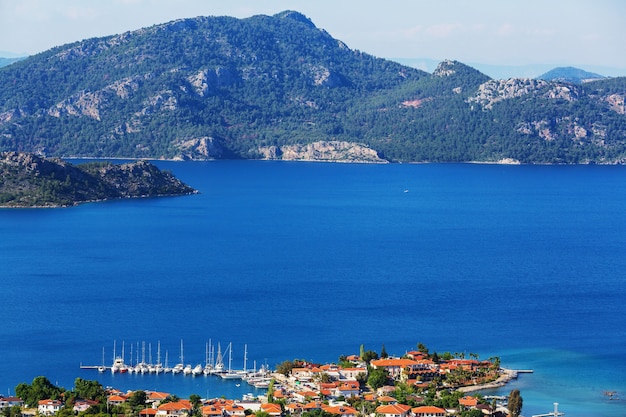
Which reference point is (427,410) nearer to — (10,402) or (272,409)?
(272,409)

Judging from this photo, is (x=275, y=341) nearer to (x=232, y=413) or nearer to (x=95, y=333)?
(x=95, y=333)

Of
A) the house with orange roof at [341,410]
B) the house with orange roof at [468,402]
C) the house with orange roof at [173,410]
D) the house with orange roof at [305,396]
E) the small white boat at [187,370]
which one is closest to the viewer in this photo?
the house with orange roof at [173,410]

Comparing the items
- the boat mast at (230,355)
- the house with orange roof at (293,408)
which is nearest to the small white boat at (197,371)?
the boat mast at (230,355)

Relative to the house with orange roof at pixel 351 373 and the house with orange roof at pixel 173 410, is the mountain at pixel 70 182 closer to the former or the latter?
the house with orange roof at pixel 351 373

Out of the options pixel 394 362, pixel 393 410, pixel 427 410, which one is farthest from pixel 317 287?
pixel 393 410

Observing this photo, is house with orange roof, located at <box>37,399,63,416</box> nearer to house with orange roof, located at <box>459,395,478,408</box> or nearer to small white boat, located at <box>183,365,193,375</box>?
small white boat, located at <box>183,365,193,375</box>

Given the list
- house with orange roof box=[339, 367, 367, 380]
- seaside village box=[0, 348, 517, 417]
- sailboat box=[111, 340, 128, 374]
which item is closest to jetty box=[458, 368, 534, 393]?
seaside village box=[0, 348, 517, 417]
